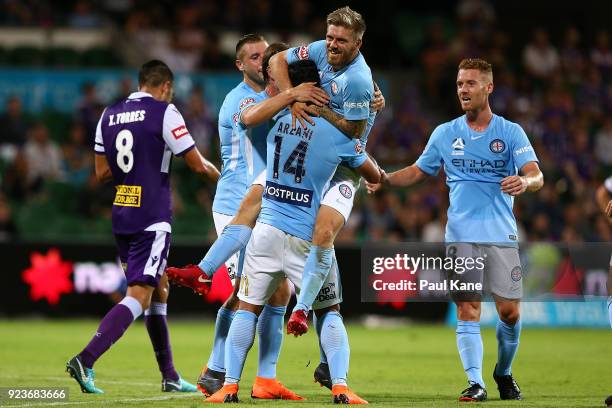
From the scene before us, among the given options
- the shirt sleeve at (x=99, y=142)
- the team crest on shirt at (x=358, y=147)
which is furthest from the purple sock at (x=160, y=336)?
the team crest on shirt at (x=358, y=147)

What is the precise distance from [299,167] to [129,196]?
1607mm

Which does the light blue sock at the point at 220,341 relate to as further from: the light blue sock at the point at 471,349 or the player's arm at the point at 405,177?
the light blue sock at the point at 471,349

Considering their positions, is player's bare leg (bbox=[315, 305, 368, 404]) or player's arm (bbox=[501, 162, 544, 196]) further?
player's arm (bbox=[501, 162, 544, 196])

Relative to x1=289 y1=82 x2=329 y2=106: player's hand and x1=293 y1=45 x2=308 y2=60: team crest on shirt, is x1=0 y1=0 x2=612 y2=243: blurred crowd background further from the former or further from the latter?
x1=289 y1=82 x2=329 y2=106: player's hand

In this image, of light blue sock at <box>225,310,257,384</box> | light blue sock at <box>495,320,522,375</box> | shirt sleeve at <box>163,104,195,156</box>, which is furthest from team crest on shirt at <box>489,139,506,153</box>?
light blue sock at <box>225,310,257,384</box>

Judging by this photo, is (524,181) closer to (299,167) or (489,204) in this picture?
(489,204)

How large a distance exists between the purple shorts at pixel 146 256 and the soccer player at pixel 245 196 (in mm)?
515

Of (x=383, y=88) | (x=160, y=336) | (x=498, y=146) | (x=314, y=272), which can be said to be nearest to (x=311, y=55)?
(x=314, y=272)

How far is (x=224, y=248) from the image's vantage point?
25.9 feet

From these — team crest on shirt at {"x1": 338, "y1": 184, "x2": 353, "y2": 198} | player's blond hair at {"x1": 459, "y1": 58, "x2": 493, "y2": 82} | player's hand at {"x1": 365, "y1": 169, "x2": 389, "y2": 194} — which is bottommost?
team crest on shirt at {"x1": 338, "y1": 184, "x2": 353, "y2": 198}

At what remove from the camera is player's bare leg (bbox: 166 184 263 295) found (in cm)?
753

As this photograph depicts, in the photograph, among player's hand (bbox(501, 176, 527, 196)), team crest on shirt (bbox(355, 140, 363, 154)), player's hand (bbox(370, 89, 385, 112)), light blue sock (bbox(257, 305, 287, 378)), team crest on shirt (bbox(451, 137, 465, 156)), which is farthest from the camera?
team crest on shirt (bbox(451, 137, 465, 156))

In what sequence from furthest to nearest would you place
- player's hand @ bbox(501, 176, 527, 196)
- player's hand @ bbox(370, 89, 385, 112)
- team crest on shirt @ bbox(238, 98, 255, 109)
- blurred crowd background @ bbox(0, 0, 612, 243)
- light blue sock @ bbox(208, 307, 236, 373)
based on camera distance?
blurred crowd background @ bbox(0, 0, 612, 243)
team crest on shirt @ bbox(238, 98, 255, 109)
light blue sock @ bbox(208, 307, 236, 373)
player's hand @ bbox(501, 176, 527, 196)
player's hand @ bbox(370, 89, 385, 112)

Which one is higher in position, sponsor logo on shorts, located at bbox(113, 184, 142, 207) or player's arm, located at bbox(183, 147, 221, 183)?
player's arm, located at bbox(183, 147, 221, 183)
